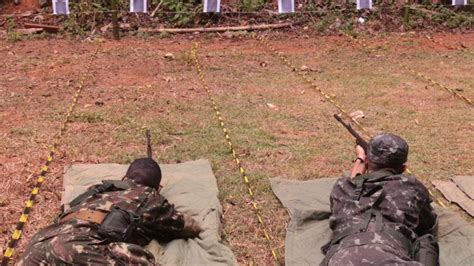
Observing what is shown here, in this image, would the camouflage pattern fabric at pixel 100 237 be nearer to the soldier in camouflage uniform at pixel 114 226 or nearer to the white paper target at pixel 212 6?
the soldier in camouflage uniform at pixel 114 226

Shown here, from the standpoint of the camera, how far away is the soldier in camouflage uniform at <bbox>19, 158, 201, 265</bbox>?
3.35m

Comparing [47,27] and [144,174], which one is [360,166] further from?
[47,27]

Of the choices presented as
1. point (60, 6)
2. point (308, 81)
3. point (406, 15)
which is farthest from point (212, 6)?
point (308, 81)

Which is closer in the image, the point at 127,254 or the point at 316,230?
the point at 127,254

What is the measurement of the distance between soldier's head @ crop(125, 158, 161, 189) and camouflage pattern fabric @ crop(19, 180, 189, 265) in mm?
73

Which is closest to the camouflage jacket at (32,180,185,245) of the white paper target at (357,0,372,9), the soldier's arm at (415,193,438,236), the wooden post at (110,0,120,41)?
the soldier's arm at (415,193,438,236)

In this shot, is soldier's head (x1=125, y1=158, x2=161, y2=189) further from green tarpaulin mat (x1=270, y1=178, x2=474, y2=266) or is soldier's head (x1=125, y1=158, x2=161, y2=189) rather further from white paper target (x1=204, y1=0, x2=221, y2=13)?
white paper target (x1=204, y1=0, x2=221, y2=13)

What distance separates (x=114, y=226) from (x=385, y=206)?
5.55 ft

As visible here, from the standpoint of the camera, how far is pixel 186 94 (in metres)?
8.34

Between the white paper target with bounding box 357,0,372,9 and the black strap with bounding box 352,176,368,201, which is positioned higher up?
the white paper target with bounding box 357,0,372,9

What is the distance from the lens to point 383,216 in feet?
11.5

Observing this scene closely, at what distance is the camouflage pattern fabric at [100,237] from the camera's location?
333cm

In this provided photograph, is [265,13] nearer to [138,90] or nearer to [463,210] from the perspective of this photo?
[138,90]

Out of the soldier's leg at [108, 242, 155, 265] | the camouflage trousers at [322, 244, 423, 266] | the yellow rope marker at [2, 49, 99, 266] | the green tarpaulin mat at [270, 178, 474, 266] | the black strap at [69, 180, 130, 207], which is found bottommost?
the green tarpaulin mat at [270, 178, 474, 266]
